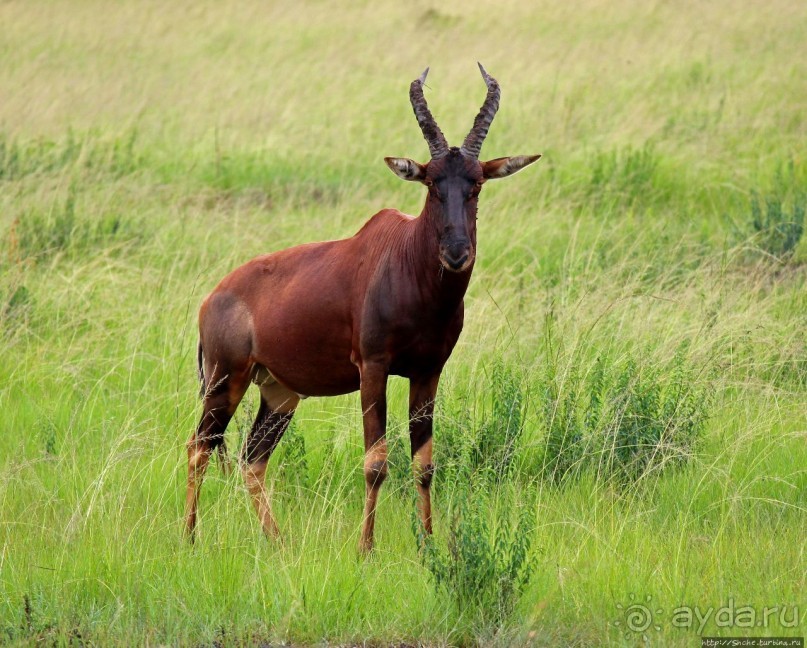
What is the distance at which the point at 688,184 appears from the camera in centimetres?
1231

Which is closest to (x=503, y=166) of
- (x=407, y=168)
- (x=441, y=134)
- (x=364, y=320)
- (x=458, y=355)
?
(x=441, y=134)

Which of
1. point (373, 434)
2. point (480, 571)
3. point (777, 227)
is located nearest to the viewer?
point (480, 571)

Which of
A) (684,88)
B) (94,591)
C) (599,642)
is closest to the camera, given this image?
(599,642)

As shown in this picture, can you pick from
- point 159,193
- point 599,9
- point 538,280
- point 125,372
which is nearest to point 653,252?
point 538,280

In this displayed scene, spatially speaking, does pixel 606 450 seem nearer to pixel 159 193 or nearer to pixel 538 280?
pixel 538 280

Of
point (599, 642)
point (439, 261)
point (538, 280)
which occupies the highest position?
point (439, 261)

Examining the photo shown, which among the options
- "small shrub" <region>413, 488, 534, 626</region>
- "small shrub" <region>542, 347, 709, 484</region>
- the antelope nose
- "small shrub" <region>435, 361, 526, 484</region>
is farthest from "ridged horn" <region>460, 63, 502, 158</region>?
"small shrub" <region>413, 488, 534, 626</region>

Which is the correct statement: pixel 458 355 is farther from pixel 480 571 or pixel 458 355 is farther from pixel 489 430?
pixel 480 571

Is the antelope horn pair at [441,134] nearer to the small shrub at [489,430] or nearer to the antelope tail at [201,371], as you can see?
the small shrub at [489,430]

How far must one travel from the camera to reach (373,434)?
594 cm

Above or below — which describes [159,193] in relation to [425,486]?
above

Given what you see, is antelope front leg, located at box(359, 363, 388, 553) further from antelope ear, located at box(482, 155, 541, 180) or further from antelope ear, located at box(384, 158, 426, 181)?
antelope ear, located at box(482, 155, 541, 180)

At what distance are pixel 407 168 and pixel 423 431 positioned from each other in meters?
1.35

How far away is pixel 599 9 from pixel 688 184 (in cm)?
943
